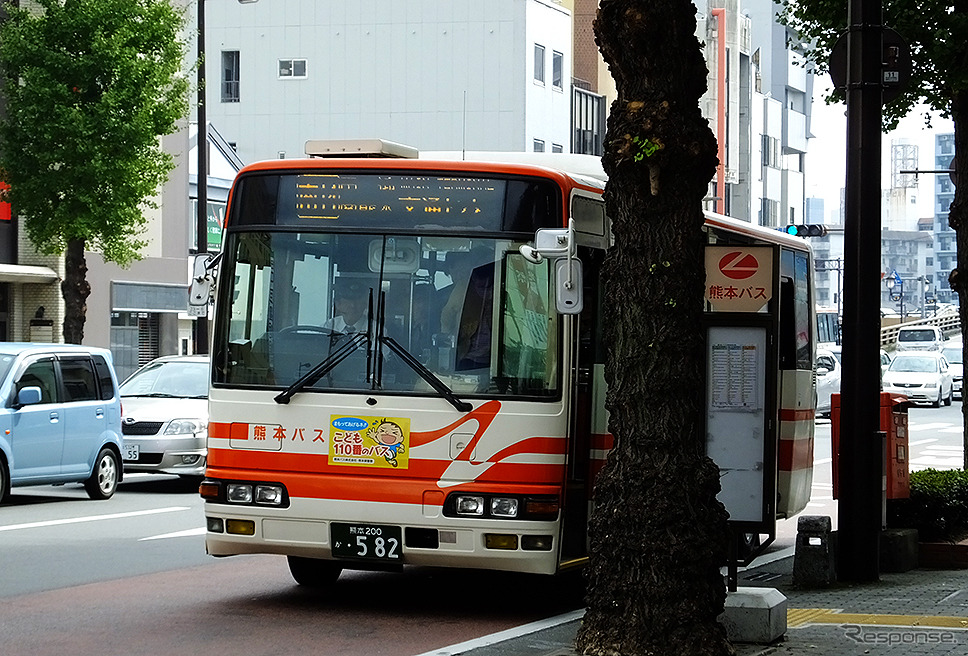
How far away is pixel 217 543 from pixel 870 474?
15.5 feet

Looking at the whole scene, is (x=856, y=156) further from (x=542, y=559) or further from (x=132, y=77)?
(x=132, y=77)

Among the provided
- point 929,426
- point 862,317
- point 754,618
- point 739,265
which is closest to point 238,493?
point 754,618

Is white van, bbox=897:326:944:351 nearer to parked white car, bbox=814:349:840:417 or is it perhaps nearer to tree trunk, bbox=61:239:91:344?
parked white car, bbox=814:349:840:417

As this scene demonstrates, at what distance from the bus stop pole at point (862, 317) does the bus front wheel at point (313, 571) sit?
12.3 feet

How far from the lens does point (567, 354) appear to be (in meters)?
10.2

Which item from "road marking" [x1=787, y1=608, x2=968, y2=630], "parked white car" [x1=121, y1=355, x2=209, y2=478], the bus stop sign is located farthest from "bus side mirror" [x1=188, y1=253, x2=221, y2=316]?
"parked white car" [x1=121, y1=355, x2=209, y2=478]

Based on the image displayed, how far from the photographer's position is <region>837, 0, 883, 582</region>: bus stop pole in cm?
1162

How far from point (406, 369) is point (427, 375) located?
0.54 ft

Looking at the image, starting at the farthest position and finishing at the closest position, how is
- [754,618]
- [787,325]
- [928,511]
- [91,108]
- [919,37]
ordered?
1. [91,108]
2. [787,325]
3. [919,37]
4. [928,511]
5. [754,618]

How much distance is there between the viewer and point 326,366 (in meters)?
10.2

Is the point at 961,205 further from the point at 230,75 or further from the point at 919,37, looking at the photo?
the point at 230,75

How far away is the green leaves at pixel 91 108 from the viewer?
2903cm

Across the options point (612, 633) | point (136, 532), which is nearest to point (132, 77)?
point (136, 532)

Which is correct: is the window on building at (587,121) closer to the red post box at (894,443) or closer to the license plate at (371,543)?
the red post box at (894,443)
